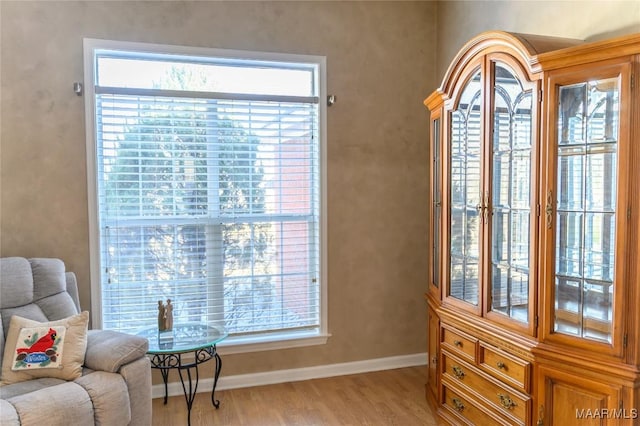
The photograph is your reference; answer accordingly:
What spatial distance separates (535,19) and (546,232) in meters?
1.44

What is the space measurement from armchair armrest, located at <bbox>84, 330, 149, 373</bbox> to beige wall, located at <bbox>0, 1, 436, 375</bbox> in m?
0.71

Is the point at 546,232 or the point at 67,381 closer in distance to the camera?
the point at 546,232

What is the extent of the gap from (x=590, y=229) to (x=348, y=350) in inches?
86.5

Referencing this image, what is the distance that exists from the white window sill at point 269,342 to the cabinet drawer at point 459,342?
3.54 feet

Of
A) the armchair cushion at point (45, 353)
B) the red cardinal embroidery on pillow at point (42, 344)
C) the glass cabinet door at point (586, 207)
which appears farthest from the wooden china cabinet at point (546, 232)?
the red cardinal embroidery on pillow at point (42, 344)

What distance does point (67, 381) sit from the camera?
238 cm

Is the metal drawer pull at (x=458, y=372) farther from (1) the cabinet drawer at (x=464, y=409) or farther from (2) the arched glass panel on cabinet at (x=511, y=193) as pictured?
(2) the arched glass panel on cabinet at (x=511, y=193)

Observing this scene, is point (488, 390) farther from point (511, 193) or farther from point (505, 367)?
point (511, 193)

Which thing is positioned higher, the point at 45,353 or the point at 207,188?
the point at 207,188

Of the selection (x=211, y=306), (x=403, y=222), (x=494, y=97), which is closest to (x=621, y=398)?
(x=494, y=97)

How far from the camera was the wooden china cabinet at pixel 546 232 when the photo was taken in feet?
6.20

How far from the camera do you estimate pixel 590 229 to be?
79.7 inches

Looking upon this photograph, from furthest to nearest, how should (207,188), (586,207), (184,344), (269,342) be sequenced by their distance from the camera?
(269,342) → (207,188) → (184,344) → (586,207)

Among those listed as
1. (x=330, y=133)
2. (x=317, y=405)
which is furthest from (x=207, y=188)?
(x=317, y=405)
